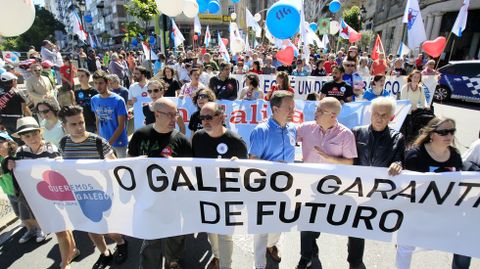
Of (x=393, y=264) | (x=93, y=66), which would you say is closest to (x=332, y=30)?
(x=93, y=66)

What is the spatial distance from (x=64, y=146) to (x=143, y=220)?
3.68 ft

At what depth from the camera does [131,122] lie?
8930mm

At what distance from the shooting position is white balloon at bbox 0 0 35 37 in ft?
13.8

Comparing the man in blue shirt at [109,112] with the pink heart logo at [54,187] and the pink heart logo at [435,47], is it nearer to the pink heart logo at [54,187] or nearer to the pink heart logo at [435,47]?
the pink heart logo at [54,187]

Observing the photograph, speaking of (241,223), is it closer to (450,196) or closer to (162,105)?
(162,105)

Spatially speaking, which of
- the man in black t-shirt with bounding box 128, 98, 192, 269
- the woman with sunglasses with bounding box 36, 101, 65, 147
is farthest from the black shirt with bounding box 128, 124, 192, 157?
the woman with sunglasses with bounding box 36, 101, 65, 147

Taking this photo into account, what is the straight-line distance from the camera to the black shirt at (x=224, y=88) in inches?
238

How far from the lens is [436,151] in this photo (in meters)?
2.66

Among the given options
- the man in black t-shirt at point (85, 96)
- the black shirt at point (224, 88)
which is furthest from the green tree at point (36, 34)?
the black shirt at point (224, 88)

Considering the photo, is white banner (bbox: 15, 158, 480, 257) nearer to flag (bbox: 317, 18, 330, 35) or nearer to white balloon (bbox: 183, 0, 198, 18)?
white balloon (bbox: 183, 0, 198, 18)

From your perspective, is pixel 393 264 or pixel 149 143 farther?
pixel 393 264

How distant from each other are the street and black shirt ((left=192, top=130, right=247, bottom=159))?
1.30m

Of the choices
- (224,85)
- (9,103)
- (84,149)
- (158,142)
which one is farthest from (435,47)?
(9,103)

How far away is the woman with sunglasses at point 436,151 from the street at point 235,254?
0.67m
